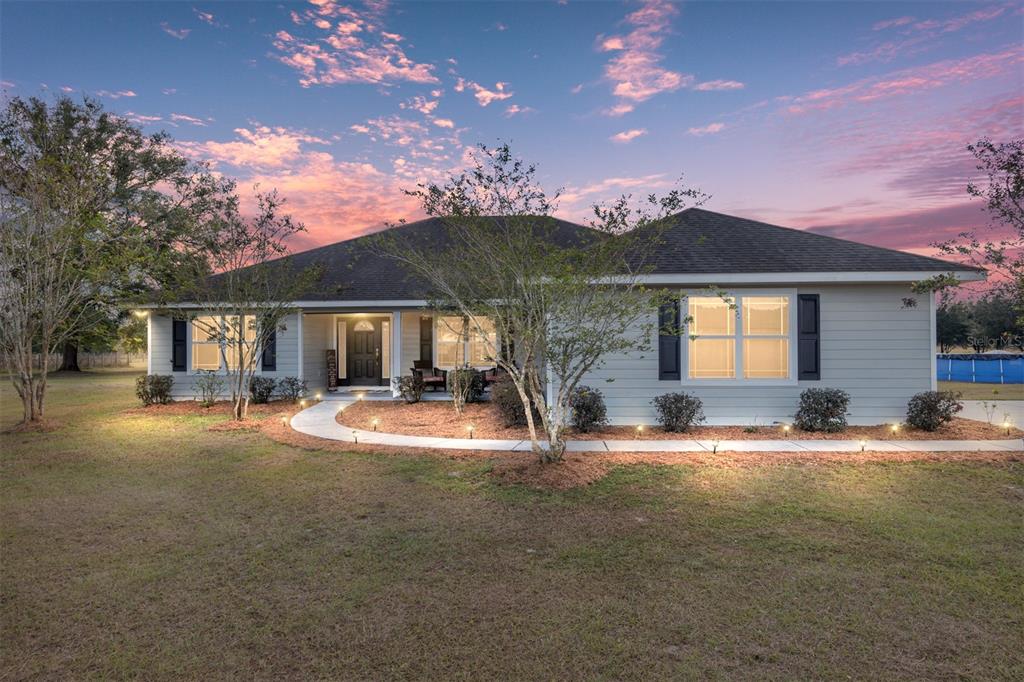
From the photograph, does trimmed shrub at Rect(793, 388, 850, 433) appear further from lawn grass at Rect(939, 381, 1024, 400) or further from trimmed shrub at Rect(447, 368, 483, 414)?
trimmed shrub at Rect(447, 368, 483, 414)

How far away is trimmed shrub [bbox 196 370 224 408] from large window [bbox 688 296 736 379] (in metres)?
12.0

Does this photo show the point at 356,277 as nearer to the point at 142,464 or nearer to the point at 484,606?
the point at 142,464

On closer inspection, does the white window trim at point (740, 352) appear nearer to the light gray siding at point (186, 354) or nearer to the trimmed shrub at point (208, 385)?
the light gray siding at point (186, 354)

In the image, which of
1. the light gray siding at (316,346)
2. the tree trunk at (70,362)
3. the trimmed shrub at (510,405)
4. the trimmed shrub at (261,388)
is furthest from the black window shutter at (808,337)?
the tree trunk at (70,362)

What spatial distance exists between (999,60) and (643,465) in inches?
414

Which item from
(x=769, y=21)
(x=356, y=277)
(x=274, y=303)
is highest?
(x=769, y=21)

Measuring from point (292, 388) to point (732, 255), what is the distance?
1162 centimetres

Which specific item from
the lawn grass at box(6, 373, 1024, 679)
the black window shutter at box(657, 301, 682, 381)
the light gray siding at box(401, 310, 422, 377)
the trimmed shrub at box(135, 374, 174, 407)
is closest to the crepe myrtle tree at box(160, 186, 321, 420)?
the trimmed shrub at box(135, 374, 174, 407)

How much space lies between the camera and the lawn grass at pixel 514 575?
2.69 m

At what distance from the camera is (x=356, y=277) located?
48.8 ft

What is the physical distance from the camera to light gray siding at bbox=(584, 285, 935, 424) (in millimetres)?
9531

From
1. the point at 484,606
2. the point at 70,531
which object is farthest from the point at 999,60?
the point at 70,531

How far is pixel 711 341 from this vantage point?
1283 centimetres

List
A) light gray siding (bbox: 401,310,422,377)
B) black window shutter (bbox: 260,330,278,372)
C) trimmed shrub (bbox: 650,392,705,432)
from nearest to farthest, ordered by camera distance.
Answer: trimmed shrub (bbox: 650,392,705,432), black window shutter (bbox: 260,330,278,372), light gray siding (bbox: 401,310,422,377)
